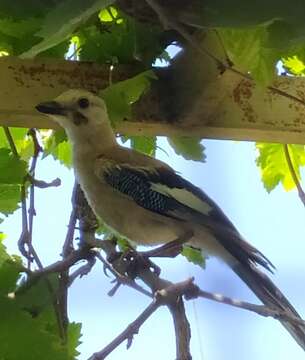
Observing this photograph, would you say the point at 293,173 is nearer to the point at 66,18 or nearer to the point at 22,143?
the point at 22,143

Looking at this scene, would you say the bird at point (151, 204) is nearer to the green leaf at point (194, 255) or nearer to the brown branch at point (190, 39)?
the green leaf at point (194, 255)

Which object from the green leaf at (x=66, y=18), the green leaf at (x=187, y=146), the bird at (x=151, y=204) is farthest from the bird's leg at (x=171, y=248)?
the green leaf at (x=66, y=18)

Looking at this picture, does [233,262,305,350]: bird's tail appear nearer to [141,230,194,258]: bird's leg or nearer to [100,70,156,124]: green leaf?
[141,230,194,258]: bird's leg

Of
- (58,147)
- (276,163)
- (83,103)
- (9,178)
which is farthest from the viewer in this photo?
(58,147)

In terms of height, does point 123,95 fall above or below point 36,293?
above

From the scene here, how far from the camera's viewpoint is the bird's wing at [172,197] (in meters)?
1.28

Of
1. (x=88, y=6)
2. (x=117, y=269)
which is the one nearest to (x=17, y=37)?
(x=117, y=269)

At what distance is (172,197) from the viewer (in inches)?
52.5

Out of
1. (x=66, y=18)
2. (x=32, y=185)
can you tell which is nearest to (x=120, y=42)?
(x=32, y=185)

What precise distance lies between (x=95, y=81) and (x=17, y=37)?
11cm

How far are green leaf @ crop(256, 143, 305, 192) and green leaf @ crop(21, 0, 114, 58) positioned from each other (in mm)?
609

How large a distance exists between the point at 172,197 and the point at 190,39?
445mm

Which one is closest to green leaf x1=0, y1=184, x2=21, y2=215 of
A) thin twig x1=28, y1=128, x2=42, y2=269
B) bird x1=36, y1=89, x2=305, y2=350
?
thin twig x1=28, y1=128, x2=42, y2=269

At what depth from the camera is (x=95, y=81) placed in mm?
1115
